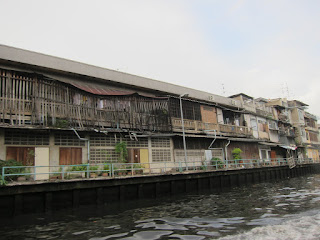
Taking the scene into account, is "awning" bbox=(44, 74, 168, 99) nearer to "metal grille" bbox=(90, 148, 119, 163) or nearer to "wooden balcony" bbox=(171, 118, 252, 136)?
"metal grille" bbox=(90, 148, 119, 163)

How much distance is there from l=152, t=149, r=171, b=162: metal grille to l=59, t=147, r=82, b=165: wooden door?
6.42 meters

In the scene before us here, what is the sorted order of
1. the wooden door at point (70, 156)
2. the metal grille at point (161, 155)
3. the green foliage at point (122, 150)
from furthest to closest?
the metal grille at point (161, 155) → the green foliage at point (122, 150) → the wooden door at point (70, 156)

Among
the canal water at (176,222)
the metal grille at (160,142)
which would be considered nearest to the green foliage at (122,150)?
the metal grille at (160,142)

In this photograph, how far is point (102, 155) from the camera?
18.6 m

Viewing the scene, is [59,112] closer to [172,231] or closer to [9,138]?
[9,138]

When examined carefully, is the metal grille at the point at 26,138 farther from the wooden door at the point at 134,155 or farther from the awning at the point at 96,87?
the wooden door at the point at 134,155

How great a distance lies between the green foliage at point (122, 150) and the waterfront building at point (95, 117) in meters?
0.38

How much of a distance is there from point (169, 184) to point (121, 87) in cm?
882

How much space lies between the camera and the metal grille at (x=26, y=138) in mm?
15188

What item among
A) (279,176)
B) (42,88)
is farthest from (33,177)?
(279,176)

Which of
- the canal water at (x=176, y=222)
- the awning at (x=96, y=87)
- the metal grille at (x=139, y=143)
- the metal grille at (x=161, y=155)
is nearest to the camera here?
the canal water at (x=176, y=222)

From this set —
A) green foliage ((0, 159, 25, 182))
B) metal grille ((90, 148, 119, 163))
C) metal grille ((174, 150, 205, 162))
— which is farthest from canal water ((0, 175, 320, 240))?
metal grille ((174, 150, 205, 162))

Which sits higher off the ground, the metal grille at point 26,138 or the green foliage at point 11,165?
the metal grille at point 26,138

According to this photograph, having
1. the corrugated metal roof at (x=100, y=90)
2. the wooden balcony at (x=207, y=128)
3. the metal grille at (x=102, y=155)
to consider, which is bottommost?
the metal grille at (x=102, y=155)
